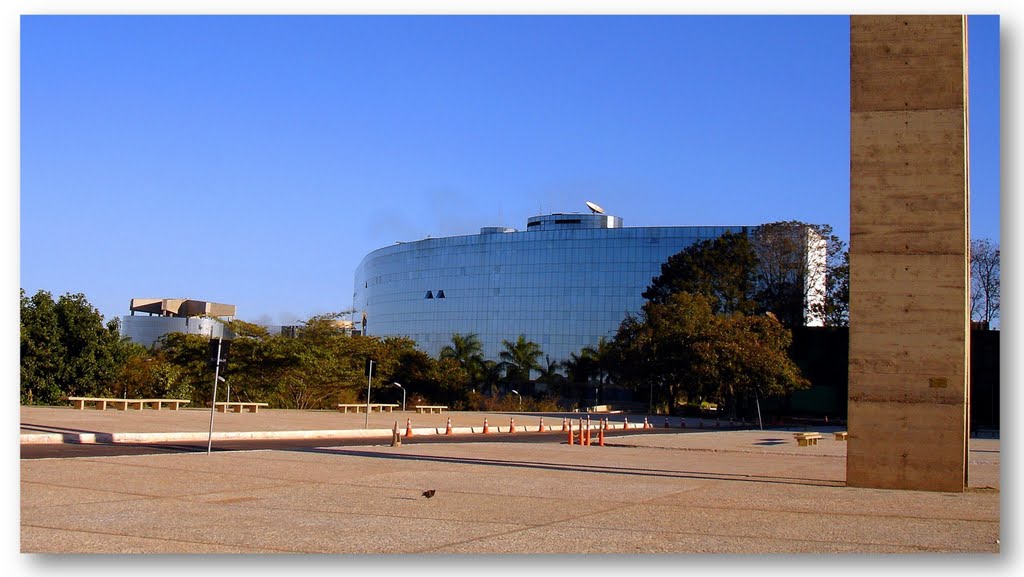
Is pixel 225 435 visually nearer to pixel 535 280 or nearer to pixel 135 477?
pixel 135 477

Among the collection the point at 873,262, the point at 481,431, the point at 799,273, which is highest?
the point at 799,273

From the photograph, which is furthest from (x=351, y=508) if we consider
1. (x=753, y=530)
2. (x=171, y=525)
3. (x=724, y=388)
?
(x=724, y=388)

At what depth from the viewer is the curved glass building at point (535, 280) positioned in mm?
113125

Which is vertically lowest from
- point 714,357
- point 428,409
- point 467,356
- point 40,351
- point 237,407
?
point 428,409

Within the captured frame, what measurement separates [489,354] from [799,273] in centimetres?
5371

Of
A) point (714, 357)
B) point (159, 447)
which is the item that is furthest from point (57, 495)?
point (714, 357)

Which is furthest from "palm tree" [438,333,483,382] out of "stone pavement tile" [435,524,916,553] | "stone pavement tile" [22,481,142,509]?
"stone pavement tile" [435,524,916,553]

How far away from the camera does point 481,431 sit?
113 feet

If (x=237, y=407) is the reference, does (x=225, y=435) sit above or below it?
below

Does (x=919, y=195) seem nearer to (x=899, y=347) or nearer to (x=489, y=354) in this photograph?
(x=899, y=347)

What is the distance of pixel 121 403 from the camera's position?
36.7m

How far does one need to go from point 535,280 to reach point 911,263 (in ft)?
342

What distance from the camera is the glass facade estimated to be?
371ft

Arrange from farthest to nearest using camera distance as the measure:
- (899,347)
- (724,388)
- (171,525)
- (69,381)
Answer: (724,388) < (69,381) < (899,347) < (171,525)
